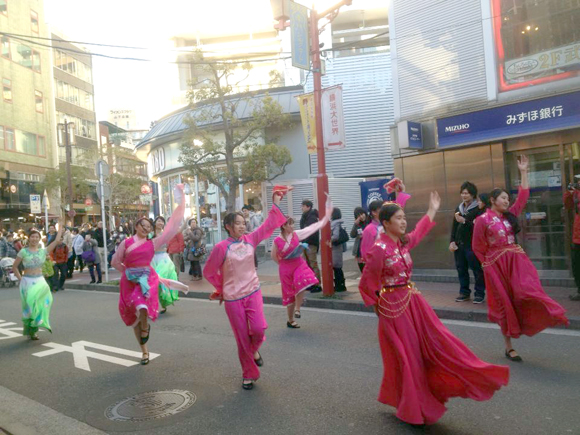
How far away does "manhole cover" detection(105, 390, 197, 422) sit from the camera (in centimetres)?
433

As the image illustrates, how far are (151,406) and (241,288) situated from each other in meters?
1.33

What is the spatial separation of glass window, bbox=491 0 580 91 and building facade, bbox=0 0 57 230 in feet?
120

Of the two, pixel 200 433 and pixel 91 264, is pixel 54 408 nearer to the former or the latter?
pixel 200 433

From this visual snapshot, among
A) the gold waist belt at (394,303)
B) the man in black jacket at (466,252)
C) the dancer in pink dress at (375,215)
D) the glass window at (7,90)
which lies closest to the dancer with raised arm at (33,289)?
the dancer in pink dress at (375,215)

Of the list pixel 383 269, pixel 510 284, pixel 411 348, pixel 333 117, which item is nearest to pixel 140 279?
pixel 383 269

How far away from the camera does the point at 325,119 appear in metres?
9.78

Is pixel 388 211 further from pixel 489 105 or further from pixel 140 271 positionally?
pixel 489 105

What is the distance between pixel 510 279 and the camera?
5.29 m

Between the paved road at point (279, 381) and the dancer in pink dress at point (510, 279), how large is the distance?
1.40 feet

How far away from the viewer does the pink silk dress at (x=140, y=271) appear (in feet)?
19.5

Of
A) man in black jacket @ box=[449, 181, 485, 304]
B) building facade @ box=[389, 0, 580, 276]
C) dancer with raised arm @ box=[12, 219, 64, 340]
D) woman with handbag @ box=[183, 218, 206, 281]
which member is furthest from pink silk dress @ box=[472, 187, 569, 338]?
woman with handbag @ box=[183, 218, 206, 281]

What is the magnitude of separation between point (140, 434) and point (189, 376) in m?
1.40

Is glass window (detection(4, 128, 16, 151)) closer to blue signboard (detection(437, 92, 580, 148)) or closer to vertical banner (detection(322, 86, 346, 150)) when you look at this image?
vertical banner (detection(322, 86, 346, 150))

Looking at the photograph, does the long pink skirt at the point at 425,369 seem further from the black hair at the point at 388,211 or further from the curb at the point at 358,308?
the curb at the point at 358,308
